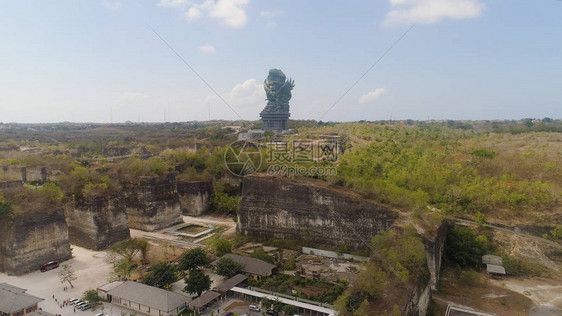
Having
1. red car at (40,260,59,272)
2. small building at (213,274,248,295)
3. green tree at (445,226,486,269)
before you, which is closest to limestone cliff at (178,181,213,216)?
red car at (40,260,59,272)

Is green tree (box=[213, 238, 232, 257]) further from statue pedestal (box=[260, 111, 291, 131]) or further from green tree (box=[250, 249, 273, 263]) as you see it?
statue pedestal (box=[260, 111, 291, 131])

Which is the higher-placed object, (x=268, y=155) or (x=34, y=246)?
(x=268, y=155)

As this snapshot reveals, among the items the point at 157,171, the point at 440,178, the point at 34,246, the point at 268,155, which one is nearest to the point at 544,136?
the point at 440,178

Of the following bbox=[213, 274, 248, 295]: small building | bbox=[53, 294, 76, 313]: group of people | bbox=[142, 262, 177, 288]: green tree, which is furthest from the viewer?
bbox=[142, 262, 177, 288]: green tree

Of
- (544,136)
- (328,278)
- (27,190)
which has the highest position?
(544,136)

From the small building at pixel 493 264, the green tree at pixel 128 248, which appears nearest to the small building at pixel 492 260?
the small building at pixel 493 264

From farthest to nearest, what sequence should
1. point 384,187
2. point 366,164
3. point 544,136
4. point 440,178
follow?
point 544,136
point 366,164
point 440,178
point 384,187

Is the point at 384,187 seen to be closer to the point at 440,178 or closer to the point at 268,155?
the point at 440,178

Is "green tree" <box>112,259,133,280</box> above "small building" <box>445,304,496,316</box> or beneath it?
above
